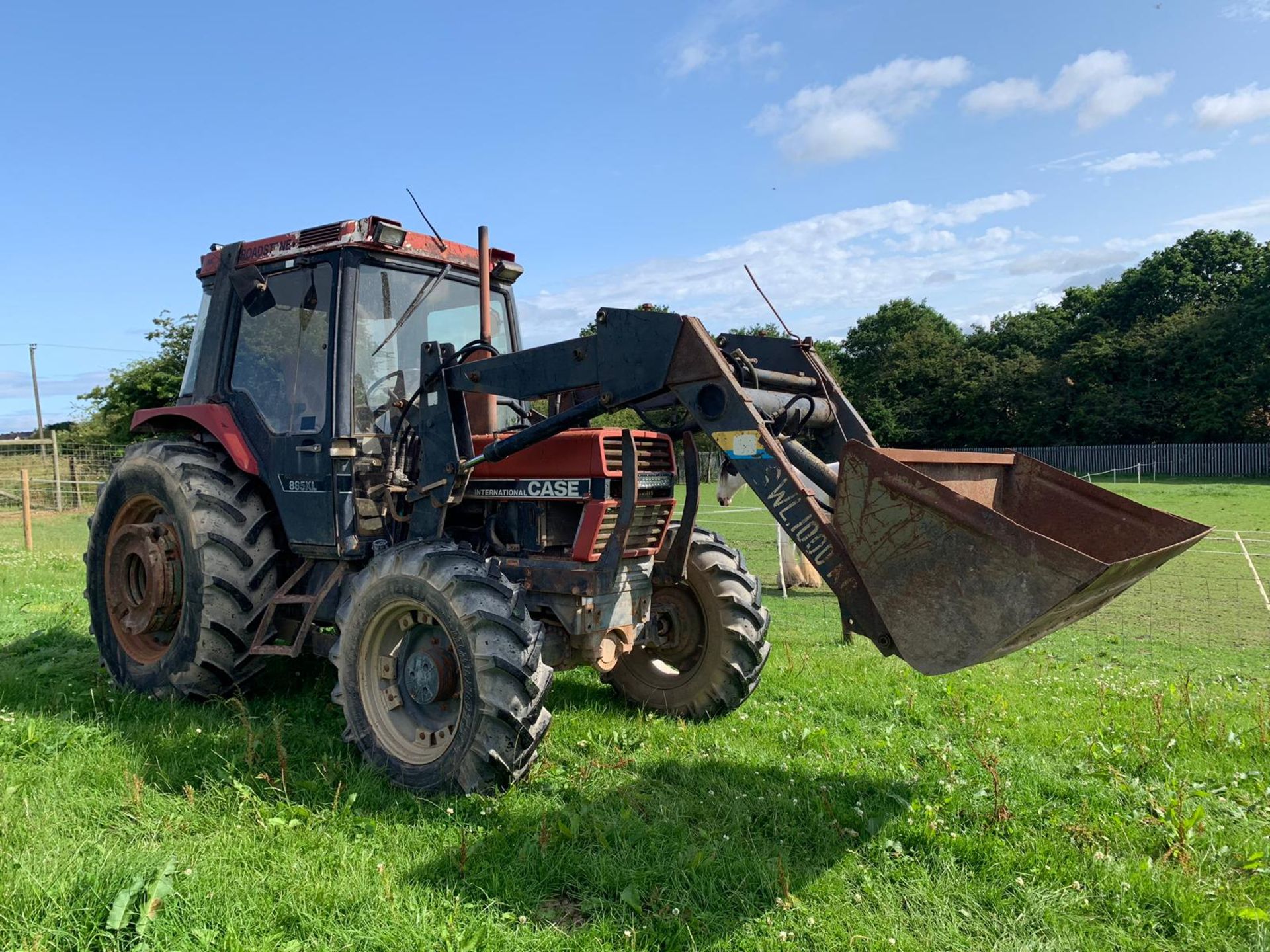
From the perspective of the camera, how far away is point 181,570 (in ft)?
19.1

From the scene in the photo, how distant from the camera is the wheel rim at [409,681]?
15.1 ft

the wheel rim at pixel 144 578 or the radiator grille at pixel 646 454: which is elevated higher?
the radiator grille at pixel 646 454

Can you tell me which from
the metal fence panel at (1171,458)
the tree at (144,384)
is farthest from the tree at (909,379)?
the tree at (144,384)

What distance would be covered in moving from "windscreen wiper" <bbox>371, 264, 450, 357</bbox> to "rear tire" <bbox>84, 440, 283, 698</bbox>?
1361 mm

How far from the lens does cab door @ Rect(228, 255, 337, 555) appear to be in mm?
5418

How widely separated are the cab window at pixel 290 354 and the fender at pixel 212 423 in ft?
0.72

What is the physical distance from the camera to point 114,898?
10.3 feet

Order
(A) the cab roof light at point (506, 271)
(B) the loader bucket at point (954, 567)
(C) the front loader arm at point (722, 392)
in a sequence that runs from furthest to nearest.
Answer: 1. (A) the cab roof light at point (506, 271)
2. (C) the front loader arm at point (722, 392)
3. (B) the loader bucket at point (954, 567)

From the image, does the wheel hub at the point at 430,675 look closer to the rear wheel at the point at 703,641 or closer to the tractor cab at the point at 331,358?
the tractor cab at the point at 331,358

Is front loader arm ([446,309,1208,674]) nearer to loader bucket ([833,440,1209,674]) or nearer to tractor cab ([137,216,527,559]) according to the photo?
loader bucket ([833,440,1209,674])

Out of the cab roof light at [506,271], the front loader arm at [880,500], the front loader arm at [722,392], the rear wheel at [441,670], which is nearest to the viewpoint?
the front loader arm at [880,500]

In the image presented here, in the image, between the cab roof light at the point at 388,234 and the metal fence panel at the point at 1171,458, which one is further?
the metal fence panel at the point at 1171,458

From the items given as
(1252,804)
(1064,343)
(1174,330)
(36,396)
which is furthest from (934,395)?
(1252,804)

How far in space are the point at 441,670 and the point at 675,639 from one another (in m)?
1.83
